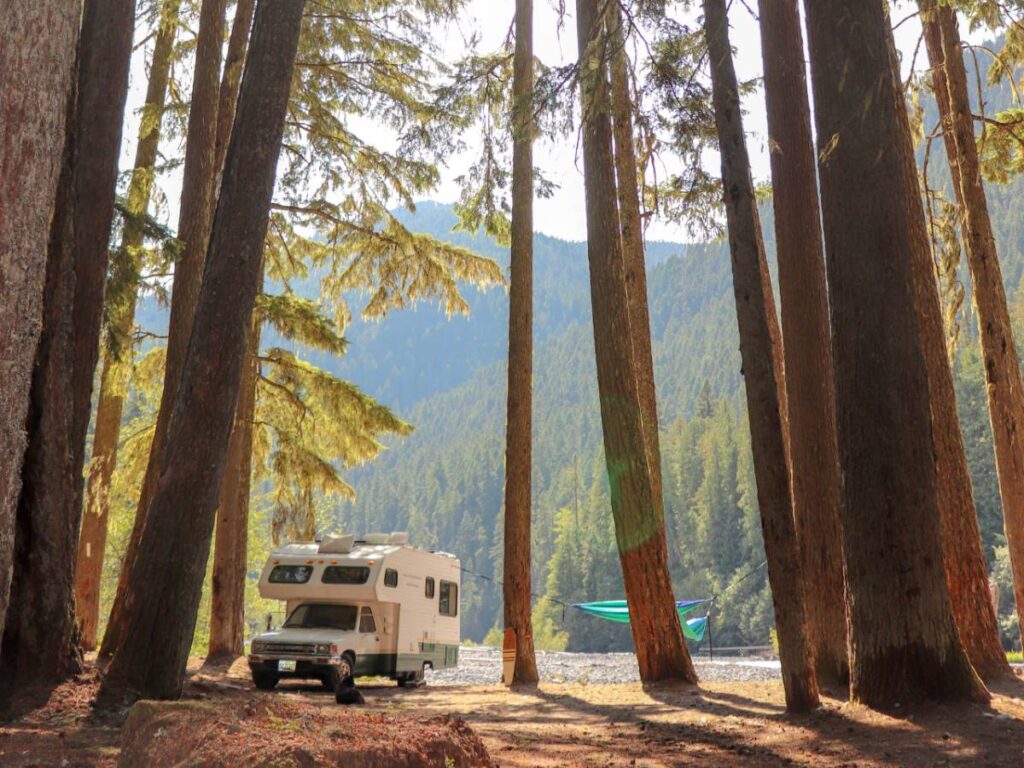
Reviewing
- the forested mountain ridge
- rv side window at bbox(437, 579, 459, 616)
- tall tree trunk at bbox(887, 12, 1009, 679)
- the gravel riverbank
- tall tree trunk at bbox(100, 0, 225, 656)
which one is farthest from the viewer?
the forested mountain ridge

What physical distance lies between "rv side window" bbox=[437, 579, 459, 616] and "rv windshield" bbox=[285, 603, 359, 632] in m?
2.63

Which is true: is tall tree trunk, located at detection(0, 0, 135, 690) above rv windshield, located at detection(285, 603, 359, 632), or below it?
above

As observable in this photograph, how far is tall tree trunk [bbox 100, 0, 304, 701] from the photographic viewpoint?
664 cm

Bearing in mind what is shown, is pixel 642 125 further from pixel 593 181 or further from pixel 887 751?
pixel 887 751

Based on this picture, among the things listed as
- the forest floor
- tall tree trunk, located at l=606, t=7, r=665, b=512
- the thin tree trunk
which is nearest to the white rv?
the thin tree trunk

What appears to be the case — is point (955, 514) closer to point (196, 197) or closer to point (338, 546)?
point (338, 546)

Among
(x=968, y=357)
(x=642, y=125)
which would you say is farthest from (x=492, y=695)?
(x=968, y=357)

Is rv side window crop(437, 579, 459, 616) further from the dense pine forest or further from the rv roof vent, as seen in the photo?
the rv roof vent

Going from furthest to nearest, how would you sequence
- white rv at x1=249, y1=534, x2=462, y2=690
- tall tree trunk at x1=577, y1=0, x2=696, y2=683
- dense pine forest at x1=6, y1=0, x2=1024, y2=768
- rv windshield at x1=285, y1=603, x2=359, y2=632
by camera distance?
1. rv windshield at x1=285, y1=603, x2=359, y2=632
2. white rv at x1=249, y1=534, x2=462, y2=690
3. tall tree trunk at x1=577, y1=0, x2=696, y2=683
4. dense pine forest at x1=6, y1=0, x2=1024, y2=768

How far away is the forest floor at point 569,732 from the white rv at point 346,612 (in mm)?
3786

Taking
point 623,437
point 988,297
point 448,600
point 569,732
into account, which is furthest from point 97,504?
point 988,297

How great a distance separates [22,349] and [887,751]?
4.83 m

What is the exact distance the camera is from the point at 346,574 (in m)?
13.4

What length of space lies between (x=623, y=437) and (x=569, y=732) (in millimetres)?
3833
